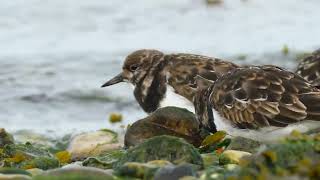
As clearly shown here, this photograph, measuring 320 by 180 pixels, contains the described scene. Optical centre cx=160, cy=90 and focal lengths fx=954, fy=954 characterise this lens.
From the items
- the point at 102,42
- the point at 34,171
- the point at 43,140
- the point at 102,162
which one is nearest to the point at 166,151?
the point at 102,162

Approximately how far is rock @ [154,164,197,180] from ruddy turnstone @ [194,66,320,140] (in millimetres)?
923

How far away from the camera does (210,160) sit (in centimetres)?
373

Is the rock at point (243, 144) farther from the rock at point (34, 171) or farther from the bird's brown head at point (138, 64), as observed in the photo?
the bird's brown head at point (138, 64)

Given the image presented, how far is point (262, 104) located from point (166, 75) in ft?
3.56

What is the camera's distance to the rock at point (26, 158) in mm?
3814

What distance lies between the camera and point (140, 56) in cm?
531

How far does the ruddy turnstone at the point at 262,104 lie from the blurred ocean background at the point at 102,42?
6.40 ft

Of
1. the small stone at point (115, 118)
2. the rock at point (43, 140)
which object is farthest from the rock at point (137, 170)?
the small stone at point (115, 118)

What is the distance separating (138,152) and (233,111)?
0.75 meters

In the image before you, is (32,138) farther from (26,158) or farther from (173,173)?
(173,173)

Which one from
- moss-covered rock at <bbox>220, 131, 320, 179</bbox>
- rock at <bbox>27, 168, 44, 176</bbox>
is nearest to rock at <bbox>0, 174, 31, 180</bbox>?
rock at <bbox>27, 168, 44, 176</bbox>

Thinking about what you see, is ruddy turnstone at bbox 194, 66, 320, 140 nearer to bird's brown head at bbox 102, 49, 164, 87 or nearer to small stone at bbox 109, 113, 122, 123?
bird's brown head at bbox 102, 49, 164, 87

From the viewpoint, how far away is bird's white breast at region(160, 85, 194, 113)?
482 cm

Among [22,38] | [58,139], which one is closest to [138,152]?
[58,139]
